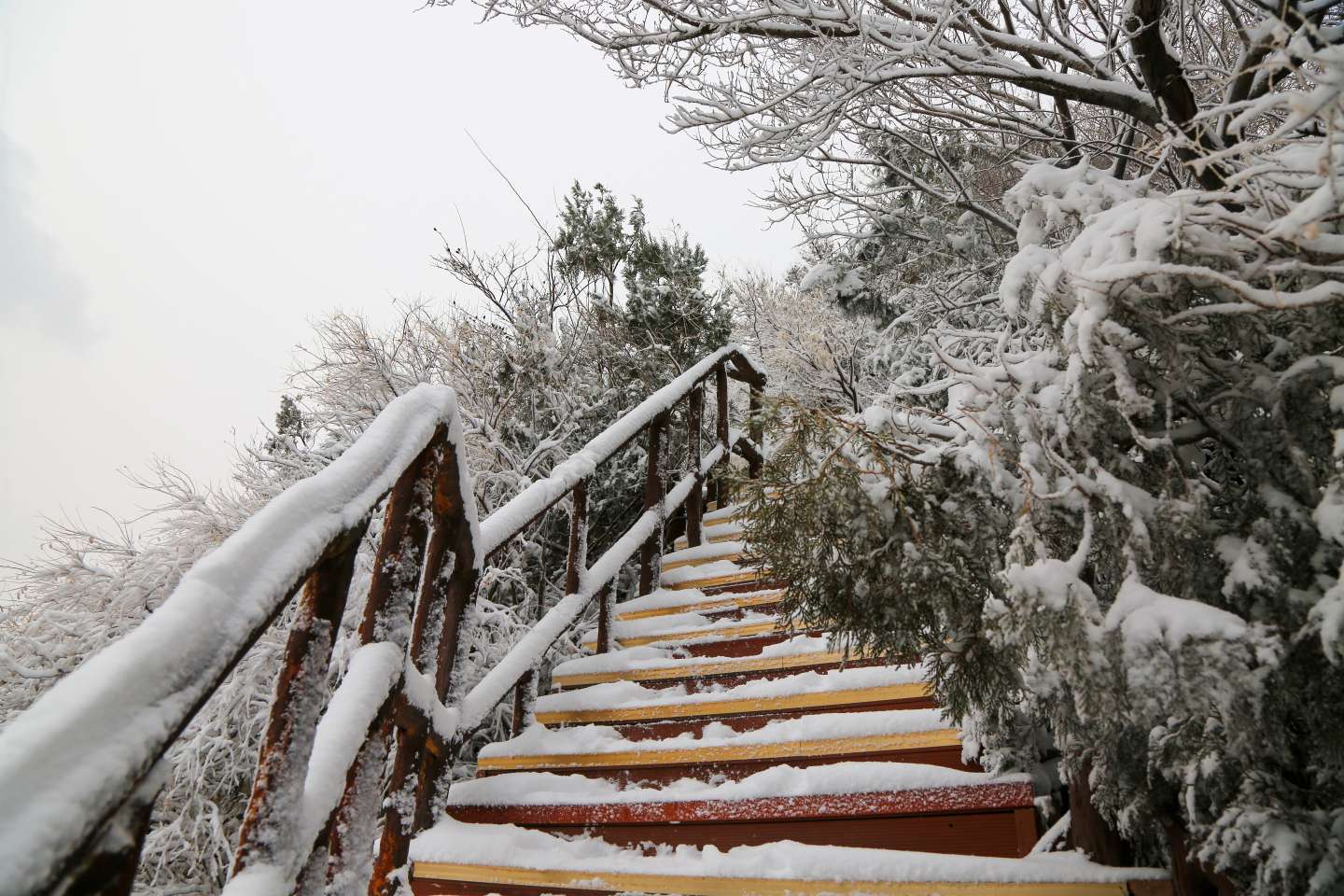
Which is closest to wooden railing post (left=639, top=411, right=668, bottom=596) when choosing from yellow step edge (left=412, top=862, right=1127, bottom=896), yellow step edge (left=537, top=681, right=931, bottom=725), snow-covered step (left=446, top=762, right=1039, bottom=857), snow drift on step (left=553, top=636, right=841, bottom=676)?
snow drift on step (left=553, top=636, right=841, bottom=676)

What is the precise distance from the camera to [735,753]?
244cm

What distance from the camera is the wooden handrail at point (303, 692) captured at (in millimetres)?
674

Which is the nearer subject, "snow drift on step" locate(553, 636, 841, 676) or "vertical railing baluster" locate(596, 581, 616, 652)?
"snow drift on step" locate(553, 636, 841, 676)

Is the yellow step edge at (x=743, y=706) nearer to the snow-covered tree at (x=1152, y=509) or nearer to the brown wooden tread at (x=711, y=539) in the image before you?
the snow-covered tree at (x=1152, y=509)

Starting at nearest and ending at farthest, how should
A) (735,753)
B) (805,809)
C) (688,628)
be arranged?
(805,809) < (735,753) < (688,628)

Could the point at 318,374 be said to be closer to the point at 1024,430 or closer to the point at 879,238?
the point at 879,238

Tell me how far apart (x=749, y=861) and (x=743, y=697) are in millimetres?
817

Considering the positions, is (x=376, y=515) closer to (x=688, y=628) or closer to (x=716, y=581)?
(x=716, y=581)

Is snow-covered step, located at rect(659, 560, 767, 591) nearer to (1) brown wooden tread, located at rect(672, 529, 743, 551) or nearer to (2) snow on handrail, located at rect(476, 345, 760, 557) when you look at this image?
(1) brown wooden tread, located at rect(672, 529, 743, 551)

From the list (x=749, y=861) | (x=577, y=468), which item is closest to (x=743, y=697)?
(x=749, y=861)

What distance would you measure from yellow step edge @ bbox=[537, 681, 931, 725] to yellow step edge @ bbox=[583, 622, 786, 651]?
445mm

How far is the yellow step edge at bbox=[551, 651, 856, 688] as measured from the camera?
2920 mm

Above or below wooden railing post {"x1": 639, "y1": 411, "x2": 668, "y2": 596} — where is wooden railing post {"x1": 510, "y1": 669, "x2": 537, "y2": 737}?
below

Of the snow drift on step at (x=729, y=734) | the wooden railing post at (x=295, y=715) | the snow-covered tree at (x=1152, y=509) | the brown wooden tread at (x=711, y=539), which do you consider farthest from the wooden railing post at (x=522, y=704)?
the brown wooden tread at (x=711, y=539)
